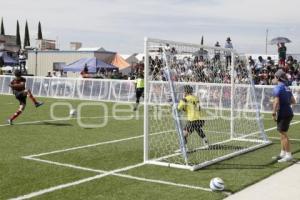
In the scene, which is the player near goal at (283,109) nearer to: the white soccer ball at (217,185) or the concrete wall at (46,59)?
the white soccer ball at (217,185)

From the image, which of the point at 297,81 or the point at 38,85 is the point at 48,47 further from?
the point at 297,81

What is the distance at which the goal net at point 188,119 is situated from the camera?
371 inches

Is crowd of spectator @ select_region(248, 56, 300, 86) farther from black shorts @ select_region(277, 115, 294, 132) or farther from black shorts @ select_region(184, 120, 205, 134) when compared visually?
black shorts @ select_region(277, 115, 294, 132)

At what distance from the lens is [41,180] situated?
792 centimetres

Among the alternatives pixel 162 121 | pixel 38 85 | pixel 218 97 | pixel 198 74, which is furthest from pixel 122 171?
pixel 38 85

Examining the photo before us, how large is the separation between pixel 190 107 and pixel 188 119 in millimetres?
297

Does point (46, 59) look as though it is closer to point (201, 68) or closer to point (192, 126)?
point (201, 68)

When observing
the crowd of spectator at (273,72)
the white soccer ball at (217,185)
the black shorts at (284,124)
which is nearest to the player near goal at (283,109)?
the black shorts at (284,124)

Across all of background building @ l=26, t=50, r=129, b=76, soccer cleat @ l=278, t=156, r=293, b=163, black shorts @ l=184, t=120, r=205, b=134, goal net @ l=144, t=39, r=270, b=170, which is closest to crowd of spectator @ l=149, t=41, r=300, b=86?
goal net @ l=144, t=39, r=270, b=170

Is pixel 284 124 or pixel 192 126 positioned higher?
pixel 284 124

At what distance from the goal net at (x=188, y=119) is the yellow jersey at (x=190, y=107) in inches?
2.1

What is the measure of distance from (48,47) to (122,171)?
210 ft

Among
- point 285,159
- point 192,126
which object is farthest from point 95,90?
point 285,159

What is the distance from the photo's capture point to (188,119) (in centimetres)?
1070
